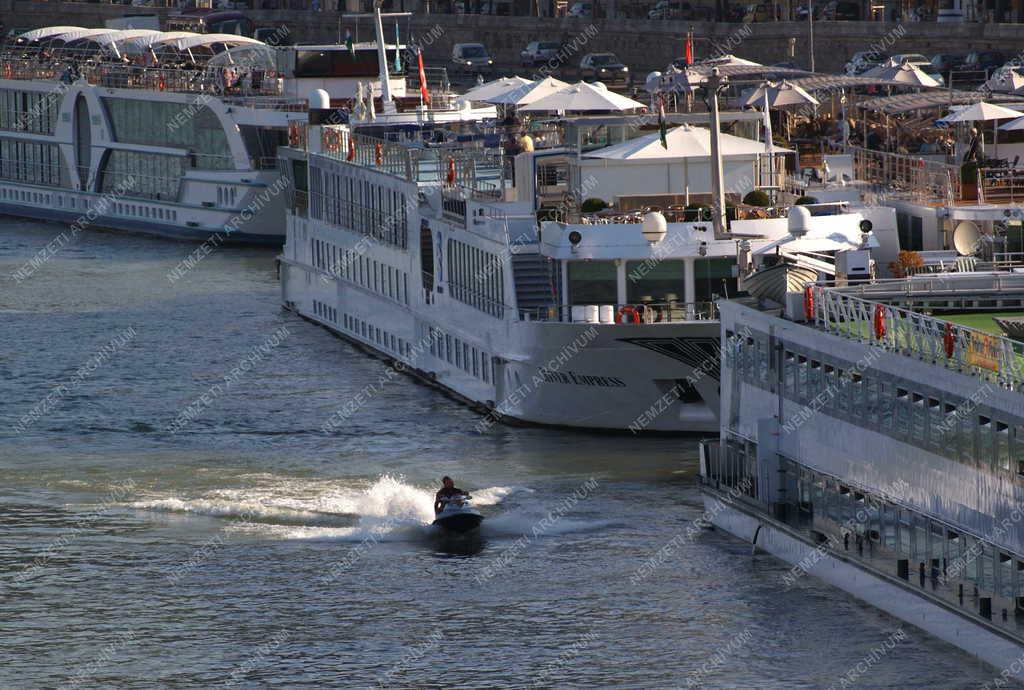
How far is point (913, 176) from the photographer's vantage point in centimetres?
5200

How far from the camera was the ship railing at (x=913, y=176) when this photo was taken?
4994cm

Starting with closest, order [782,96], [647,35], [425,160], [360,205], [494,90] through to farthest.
Result: [425,160]
[360,205]
[782,96]
[494,90]
[647,35]

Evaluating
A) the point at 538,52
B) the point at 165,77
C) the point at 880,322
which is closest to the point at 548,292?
the point at 880,322

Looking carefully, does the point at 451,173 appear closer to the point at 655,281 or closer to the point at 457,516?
the point at 655,281

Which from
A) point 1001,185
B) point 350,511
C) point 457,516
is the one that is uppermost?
point 1001,185

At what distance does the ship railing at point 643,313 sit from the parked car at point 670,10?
3058 inches

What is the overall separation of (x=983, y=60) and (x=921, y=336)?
64.0m

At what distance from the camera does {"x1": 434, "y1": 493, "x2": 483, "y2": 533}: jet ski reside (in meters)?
39.1

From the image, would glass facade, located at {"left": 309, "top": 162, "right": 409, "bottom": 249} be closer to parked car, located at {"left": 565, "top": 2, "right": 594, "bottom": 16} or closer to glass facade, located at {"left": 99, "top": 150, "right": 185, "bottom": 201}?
glass facade, located at {"left": 99, "top": 150, "right": 185, "bottom": 201}

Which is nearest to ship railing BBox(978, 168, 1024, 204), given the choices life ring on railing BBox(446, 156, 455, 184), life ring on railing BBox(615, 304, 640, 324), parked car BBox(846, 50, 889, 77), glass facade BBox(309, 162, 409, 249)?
life ring on railing BBox(615, 304, 640, 324)

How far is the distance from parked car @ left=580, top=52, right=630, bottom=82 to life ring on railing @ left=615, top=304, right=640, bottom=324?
64432 millimetres

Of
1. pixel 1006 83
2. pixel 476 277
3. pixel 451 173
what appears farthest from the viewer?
pixel 1006 83

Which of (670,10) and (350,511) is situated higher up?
(670,10)

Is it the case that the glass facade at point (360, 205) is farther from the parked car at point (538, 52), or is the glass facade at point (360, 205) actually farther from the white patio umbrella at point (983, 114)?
the parked car at point (538, 52)
